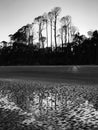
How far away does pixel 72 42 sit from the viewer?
52.8 metres

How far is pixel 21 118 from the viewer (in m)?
4.74

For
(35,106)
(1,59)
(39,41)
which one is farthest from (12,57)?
(35,106)

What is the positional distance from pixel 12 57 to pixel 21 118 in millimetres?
53893

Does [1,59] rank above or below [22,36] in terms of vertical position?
below

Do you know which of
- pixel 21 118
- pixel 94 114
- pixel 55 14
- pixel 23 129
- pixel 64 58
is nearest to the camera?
pixel 23 129

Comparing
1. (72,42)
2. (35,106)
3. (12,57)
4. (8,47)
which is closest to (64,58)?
(72,42)

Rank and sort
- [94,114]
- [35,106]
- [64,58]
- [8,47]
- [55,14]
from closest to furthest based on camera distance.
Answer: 1. [94,114]
2. [35,106]
3. [64,58]
4. [55,14]
5. [8,47]

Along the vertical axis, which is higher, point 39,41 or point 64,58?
point 39,41

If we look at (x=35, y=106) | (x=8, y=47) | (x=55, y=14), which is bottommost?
(x=35, y=106)

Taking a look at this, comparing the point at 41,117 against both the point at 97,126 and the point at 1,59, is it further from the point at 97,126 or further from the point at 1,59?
the point at 1,59

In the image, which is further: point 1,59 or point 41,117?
point 1,59

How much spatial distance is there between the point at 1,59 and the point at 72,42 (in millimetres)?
20743

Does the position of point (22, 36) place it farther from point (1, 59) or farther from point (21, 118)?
point (21, 118)

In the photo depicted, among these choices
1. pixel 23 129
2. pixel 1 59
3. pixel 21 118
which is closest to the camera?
pixel 23 129
